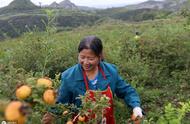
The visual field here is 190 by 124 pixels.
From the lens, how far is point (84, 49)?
3.05 meters

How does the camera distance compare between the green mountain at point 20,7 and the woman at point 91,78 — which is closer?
the woman at point 91,78

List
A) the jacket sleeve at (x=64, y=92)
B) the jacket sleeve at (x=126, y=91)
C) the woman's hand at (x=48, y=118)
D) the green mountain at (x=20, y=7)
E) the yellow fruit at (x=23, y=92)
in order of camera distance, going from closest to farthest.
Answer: the yellow fruit at (x=23, y=92), the woman's hand at (x=48, y=118), the jacket sleeve at (x=64, y=92), the jacket sleeve at (x=126, y=91), the green mountain at (x=20, y=7)

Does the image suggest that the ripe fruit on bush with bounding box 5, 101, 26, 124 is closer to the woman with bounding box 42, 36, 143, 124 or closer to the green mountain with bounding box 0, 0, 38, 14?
the woman with bounding box 42, 36, 143, 124

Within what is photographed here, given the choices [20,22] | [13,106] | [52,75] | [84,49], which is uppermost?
[13,106]

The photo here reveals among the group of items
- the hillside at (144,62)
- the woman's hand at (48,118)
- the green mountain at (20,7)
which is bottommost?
the green mountain at (20,7)

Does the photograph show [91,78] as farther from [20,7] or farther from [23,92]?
[20,7]

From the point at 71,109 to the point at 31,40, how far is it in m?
2.98

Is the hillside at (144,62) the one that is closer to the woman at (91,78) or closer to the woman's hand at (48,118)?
the woman at (91,78)

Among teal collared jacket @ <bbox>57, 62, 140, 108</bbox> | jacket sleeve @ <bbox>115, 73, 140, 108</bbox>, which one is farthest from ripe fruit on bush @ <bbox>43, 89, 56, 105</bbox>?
jacket sleeve @ <bbox>115, 73, 140, 108</bbox>

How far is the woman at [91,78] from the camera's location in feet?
10.0

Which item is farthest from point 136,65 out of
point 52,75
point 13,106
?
point 13,106

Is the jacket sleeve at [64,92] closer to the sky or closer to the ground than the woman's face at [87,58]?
Answer: closer to the ground

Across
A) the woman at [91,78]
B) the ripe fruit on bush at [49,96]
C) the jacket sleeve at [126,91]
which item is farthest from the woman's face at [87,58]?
the ripe fruit on bush at [49,96]

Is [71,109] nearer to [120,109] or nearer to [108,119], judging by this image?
[108,119]
